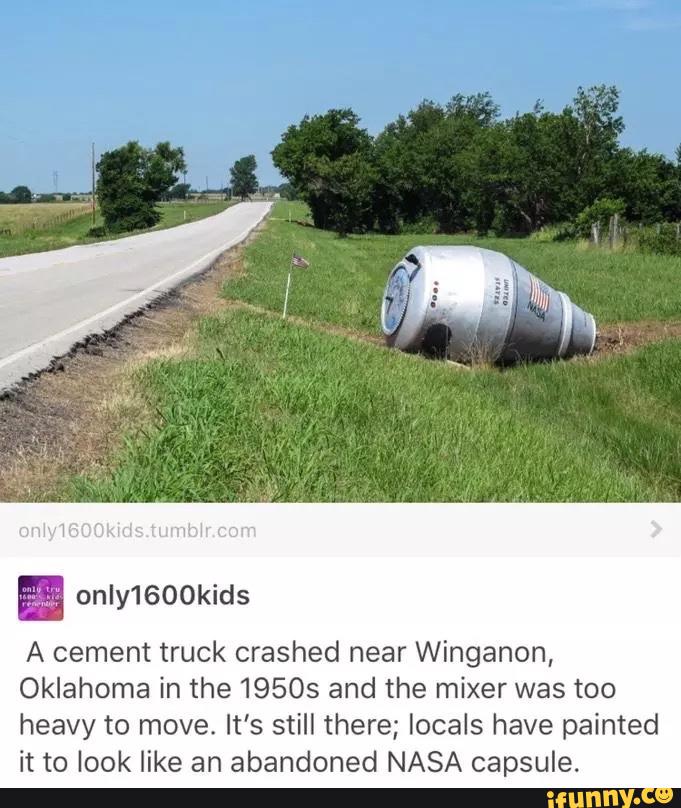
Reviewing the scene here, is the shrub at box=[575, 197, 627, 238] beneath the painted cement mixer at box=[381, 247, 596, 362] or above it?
above

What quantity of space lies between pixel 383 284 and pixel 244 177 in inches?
5253

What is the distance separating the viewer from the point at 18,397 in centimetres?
726

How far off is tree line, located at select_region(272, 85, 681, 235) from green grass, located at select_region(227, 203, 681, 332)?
84.0ft

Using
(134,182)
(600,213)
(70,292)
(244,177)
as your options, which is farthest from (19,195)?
(70,292)

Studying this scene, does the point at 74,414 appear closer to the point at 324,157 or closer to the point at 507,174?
the point at 324,157

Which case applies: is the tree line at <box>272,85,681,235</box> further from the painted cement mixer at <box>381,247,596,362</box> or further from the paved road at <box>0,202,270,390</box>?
the painted cement mixer at <box>381,247,596,362</box>

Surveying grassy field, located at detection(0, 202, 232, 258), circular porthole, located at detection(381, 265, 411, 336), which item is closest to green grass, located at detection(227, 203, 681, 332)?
circular porthole, located at detection(381, 265, 411, 336)

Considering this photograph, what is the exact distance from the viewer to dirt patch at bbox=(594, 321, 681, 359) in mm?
13547

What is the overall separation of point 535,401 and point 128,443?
5.38 metres

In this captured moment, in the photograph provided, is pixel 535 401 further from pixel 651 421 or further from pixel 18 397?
pixel 18 397

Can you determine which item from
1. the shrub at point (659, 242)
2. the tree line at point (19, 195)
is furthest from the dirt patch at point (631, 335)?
the tree line at point (19, 195)

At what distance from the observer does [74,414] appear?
728 cm

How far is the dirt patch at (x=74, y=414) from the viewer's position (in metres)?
5.58

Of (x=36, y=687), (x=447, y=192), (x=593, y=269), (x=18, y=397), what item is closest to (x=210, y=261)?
(x=593, y=269)
